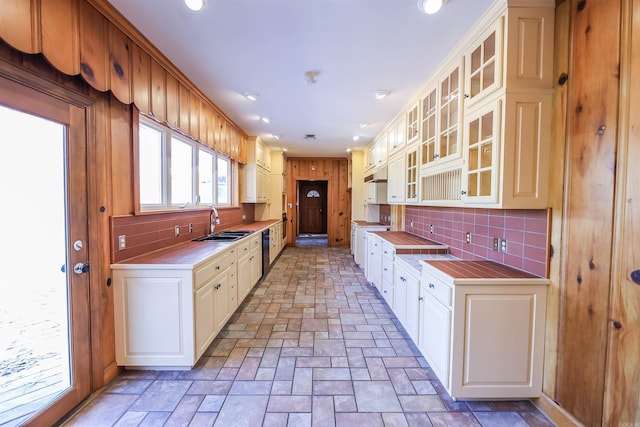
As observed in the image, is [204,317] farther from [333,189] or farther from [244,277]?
[333,189]

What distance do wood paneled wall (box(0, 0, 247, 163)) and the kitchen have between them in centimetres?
1

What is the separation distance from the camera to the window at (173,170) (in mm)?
2498

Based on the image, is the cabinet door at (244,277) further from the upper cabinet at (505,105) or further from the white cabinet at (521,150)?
the white cabinet at (521,150)

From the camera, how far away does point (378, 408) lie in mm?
1699

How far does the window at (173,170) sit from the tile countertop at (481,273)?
100 inches

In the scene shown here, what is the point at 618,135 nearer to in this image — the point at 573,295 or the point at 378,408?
the point at 573,295

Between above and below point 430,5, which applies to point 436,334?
below

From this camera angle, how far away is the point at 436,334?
75.6 inches

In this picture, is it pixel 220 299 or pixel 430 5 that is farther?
pixel 220 299

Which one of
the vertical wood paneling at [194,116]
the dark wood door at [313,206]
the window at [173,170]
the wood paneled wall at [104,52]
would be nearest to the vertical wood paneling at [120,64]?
the wood paneled wall at [104,52]

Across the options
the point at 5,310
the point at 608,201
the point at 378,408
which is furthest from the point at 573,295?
the point at 5,310

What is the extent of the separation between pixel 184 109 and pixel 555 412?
12.6 feet

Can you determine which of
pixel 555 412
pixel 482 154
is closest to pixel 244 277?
pixel 482 154

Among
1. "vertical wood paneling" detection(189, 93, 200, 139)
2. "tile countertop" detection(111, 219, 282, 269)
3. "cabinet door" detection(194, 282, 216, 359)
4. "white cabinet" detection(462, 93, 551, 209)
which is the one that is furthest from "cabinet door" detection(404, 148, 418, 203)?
"vertical wood paneling" detection(189, 93, 200, 139)
